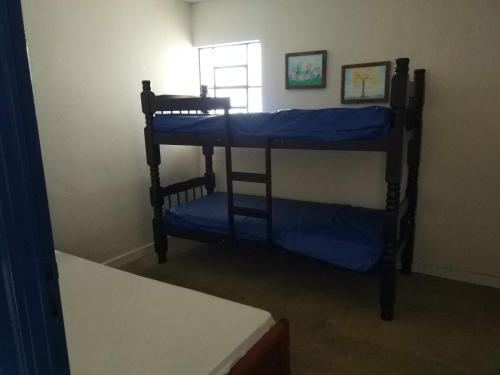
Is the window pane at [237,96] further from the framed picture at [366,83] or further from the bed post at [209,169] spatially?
the framed picture at [366,83]

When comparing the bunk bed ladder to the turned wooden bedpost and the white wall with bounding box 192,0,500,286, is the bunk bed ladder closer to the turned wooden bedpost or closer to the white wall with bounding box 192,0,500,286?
the white wall with bounding box 192,0,500,286

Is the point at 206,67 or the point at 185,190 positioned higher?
the point at 206,67

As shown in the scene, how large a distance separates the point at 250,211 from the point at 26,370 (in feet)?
7.35

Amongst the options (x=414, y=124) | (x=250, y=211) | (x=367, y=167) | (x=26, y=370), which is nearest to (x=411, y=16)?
(x=414, y=124)

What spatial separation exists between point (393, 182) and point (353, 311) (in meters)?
0.97

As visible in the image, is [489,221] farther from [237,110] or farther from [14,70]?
[14,70]

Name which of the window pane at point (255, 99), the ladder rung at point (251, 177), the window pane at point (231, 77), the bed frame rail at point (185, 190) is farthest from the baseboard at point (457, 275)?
the window pane at point (231, 77)

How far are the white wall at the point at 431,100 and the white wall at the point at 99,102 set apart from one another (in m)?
0.95

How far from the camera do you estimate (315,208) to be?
325cm

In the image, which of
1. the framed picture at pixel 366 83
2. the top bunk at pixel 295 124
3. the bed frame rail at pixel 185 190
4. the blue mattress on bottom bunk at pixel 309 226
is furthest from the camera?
the bed frame rail at pixel 185 190

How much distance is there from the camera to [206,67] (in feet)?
13.5

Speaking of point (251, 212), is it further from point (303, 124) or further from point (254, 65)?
point (254, 65)

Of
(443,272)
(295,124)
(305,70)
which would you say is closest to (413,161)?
(443,272)

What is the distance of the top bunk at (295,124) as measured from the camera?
2.25 metres
